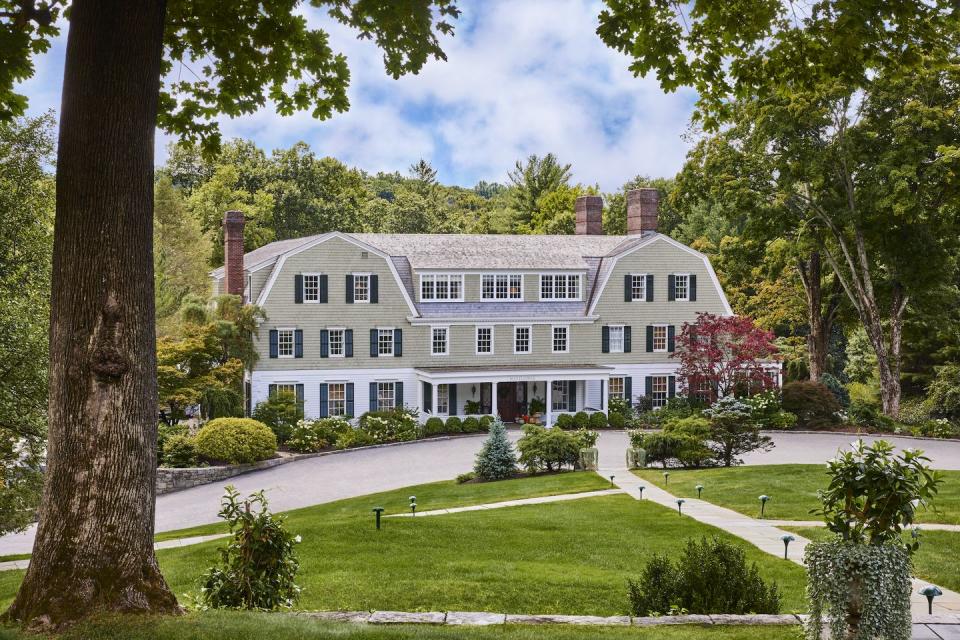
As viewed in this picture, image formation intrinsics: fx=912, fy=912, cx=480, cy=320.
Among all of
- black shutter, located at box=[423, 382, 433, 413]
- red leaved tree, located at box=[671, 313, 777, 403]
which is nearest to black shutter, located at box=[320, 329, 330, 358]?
black shutter, located at box=[423, 382, 433, 413]

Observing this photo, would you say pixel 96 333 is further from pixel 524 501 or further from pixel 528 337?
pixel 528 337

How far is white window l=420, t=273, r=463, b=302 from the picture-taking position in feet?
121

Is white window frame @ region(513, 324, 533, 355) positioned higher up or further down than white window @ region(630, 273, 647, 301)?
further down

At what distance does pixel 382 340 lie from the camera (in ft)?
118

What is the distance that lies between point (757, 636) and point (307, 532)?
8.72m

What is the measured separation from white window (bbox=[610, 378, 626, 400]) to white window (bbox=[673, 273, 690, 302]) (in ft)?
14.5

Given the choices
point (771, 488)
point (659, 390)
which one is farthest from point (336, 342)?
point (771, 488)

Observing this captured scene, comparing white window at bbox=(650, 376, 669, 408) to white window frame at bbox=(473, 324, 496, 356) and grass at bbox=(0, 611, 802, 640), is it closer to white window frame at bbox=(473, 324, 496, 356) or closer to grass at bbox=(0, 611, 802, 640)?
white window frame at bbox=(473, 324, 496, 356)

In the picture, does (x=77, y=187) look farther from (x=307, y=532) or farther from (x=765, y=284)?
(x=765, y=284)

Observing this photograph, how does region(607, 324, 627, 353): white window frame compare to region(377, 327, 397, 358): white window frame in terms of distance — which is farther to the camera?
region(607, 324, 627, 353): white window frame

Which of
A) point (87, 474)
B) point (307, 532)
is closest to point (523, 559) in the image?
point (307, 532)

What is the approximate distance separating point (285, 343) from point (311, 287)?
7.71 ft

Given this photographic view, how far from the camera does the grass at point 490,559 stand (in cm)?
1036

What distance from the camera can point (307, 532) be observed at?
1512 centimetres
